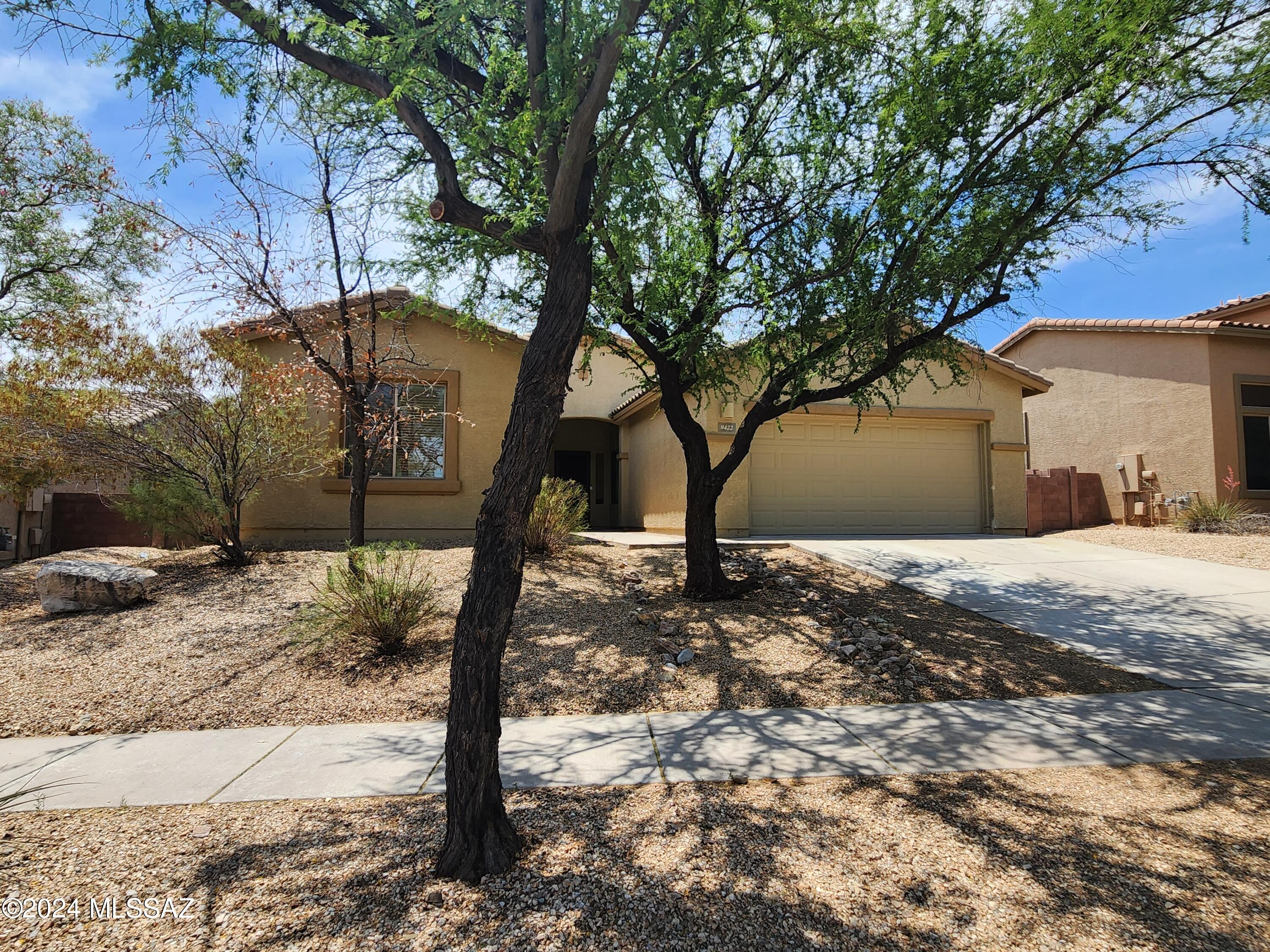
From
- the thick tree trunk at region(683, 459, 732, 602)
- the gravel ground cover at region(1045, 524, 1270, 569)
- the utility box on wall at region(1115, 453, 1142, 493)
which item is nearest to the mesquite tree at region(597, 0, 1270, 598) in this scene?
the thick tree trunk at region(683, 459, 732, 602)

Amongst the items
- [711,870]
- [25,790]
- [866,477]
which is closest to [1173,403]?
[866,477]

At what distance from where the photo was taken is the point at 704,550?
8445mm

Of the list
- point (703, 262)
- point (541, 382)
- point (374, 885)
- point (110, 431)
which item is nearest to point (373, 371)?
point (110, 431)

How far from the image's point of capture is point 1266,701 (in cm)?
547

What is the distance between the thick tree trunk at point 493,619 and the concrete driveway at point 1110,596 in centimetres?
610

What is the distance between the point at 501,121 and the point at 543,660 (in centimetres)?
474

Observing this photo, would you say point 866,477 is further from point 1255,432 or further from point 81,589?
point 81,589

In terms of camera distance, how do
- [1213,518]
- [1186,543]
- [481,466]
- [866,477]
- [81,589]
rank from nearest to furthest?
[81,589]
[1186,543]
[481,466]
[1213,518]
[866,477]

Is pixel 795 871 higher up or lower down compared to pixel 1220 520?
lower down

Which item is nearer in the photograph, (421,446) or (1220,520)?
(421,446)

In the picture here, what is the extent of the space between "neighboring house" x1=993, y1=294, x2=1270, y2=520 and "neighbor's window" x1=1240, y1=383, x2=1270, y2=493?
0.02 metres

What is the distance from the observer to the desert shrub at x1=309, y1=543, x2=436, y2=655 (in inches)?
253

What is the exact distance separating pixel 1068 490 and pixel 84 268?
72.2ft
